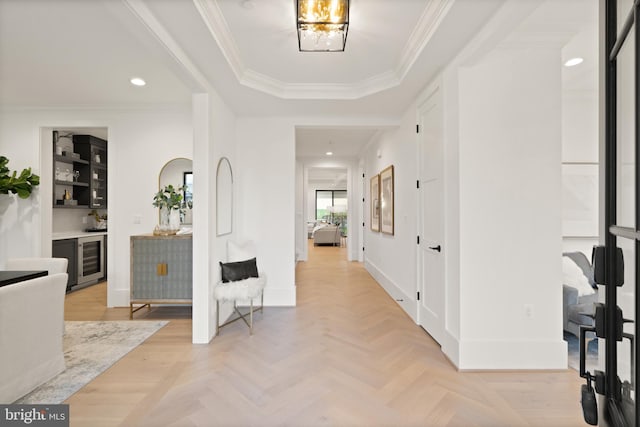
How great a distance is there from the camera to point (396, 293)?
14.3 feet

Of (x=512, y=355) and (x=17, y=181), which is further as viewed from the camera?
(x=17, y=181)

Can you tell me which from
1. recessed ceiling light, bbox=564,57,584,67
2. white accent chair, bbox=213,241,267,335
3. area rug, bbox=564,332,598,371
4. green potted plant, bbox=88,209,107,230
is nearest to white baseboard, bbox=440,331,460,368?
area rug, bbox=564,332,598,371

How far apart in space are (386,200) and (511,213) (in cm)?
257

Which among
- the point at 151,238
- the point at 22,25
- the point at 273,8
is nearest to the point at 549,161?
the point at 273,8

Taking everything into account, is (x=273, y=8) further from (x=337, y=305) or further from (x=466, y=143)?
(x=337, y=305)

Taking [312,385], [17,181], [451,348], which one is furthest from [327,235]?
[312,385]

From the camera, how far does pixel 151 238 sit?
362 cm

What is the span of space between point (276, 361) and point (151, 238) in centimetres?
214

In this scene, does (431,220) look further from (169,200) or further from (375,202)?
(169,200)

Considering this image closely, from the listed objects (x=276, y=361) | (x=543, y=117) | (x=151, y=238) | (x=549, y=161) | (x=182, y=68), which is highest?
(x=182, y=68)

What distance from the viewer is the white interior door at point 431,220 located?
2.88 meters

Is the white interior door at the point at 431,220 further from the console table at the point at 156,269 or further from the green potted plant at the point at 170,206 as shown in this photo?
the green potted plant at the point at 170,206

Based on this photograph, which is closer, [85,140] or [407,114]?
[407,114]

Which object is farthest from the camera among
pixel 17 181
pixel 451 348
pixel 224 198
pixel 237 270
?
pixel 17 181
